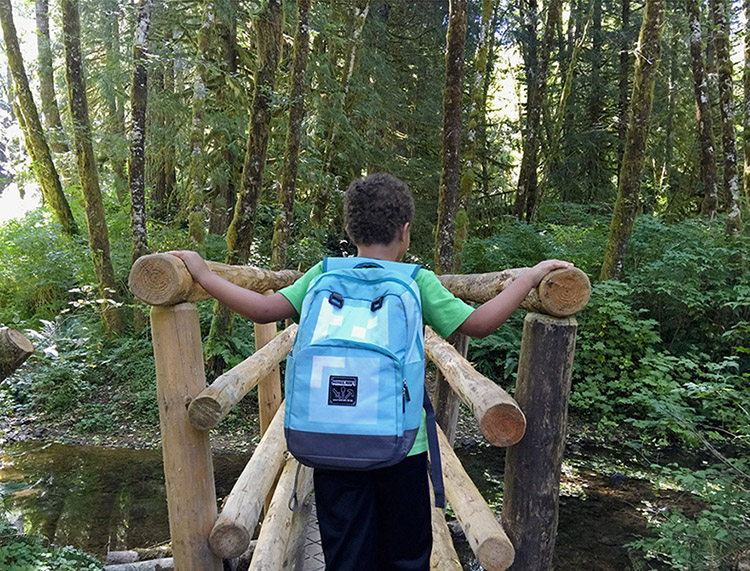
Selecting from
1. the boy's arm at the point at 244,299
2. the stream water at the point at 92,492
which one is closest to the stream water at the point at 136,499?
the stream water at the point at 92,492

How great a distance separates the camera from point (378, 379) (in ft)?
5.75

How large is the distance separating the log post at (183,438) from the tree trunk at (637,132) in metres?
8.71

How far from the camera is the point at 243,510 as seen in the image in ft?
7.99

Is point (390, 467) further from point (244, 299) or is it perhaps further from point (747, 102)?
point (747, 102)

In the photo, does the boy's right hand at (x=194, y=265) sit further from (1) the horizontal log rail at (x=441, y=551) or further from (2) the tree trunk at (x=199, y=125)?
(2) the tree trunk at (x=199, y=125)

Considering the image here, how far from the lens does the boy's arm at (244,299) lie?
6.99 ft

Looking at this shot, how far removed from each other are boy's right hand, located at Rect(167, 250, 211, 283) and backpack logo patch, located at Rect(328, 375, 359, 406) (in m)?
0.80

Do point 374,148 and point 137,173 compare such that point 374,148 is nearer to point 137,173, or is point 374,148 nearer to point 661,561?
point 137,173

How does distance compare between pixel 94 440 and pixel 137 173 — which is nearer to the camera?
pixel 94 440

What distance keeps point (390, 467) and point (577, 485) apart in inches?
230

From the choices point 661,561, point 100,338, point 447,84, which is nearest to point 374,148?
Answer: point 447,84

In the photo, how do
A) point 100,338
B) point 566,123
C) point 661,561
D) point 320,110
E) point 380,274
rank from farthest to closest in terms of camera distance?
point 566,123
point 320,110
point 100,338
point 661,561
point 380,274

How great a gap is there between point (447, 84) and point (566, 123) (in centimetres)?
1039

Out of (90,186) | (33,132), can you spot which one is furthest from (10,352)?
(33,132)
